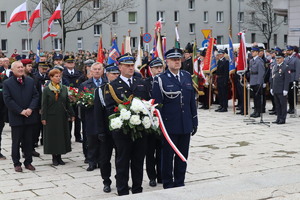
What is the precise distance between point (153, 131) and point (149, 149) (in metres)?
1.28

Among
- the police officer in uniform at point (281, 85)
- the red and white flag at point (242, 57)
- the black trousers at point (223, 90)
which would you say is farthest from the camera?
the black trousers at point (223, 90)

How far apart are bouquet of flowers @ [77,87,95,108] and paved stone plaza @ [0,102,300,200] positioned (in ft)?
3.90

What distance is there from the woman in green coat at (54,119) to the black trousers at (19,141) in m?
0.44

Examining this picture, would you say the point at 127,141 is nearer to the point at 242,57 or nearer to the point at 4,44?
the point at 242,57

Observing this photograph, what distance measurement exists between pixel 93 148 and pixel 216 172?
2139 millimetres

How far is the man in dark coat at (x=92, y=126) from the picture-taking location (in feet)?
30.3

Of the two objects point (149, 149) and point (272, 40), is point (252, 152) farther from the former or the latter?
point (272, 40)

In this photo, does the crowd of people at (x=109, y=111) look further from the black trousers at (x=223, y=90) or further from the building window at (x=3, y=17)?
the building window at (x=3, y=17)

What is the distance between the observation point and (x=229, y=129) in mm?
14422

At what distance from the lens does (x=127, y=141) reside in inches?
283

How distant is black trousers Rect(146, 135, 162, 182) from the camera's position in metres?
8.34

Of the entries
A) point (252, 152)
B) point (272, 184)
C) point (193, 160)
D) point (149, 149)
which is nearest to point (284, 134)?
point (252, 152)

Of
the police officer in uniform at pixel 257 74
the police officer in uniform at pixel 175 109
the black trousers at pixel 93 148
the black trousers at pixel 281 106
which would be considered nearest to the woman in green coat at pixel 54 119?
the black trousers at pixel 93 148

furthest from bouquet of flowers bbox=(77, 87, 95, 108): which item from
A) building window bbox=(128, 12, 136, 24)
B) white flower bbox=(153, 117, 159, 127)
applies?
building window bbox=(128, 12, 136, 24)
